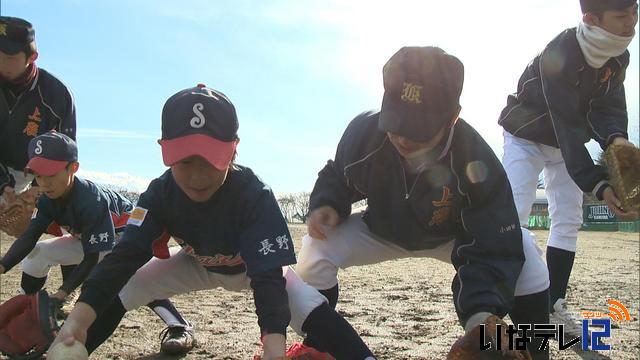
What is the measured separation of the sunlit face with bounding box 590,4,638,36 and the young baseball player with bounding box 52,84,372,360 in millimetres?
1914

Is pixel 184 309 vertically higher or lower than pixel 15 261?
lower

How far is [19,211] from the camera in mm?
3891

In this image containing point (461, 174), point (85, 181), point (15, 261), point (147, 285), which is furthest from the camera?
point (85, 181)

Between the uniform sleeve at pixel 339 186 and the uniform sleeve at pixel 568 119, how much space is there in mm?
1061

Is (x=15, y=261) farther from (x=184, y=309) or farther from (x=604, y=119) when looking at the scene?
(x=604, y=119)

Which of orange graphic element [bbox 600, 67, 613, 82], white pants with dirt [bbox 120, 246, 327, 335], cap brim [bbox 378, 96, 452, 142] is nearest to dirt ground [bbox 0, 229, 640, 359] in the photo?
white pants with dirt [bbox 120, 246, 327, 335]

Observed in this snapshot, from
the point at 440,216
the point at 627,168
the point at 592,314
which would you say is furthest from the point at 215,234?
the point at 592,314

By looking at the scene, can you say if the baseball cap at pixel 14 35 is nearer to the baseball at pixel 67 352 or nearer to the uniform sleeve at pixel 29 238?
the uniform sleeve at pixel 29 238

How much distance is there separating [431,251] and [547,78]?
116 cm

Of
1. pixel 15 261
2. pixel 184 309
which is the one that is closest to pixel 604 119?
pixel 184 309

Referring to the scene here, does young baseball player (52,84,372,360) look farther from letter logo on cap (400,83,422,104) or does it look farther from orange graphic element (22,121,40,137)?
orange graphic element (22,121,40,137)

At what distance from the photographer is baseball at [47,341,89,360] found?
2006 millimetres

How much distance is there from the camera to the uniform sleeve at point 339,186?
2.57 meters

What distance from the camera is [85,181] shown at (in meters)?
3.70
